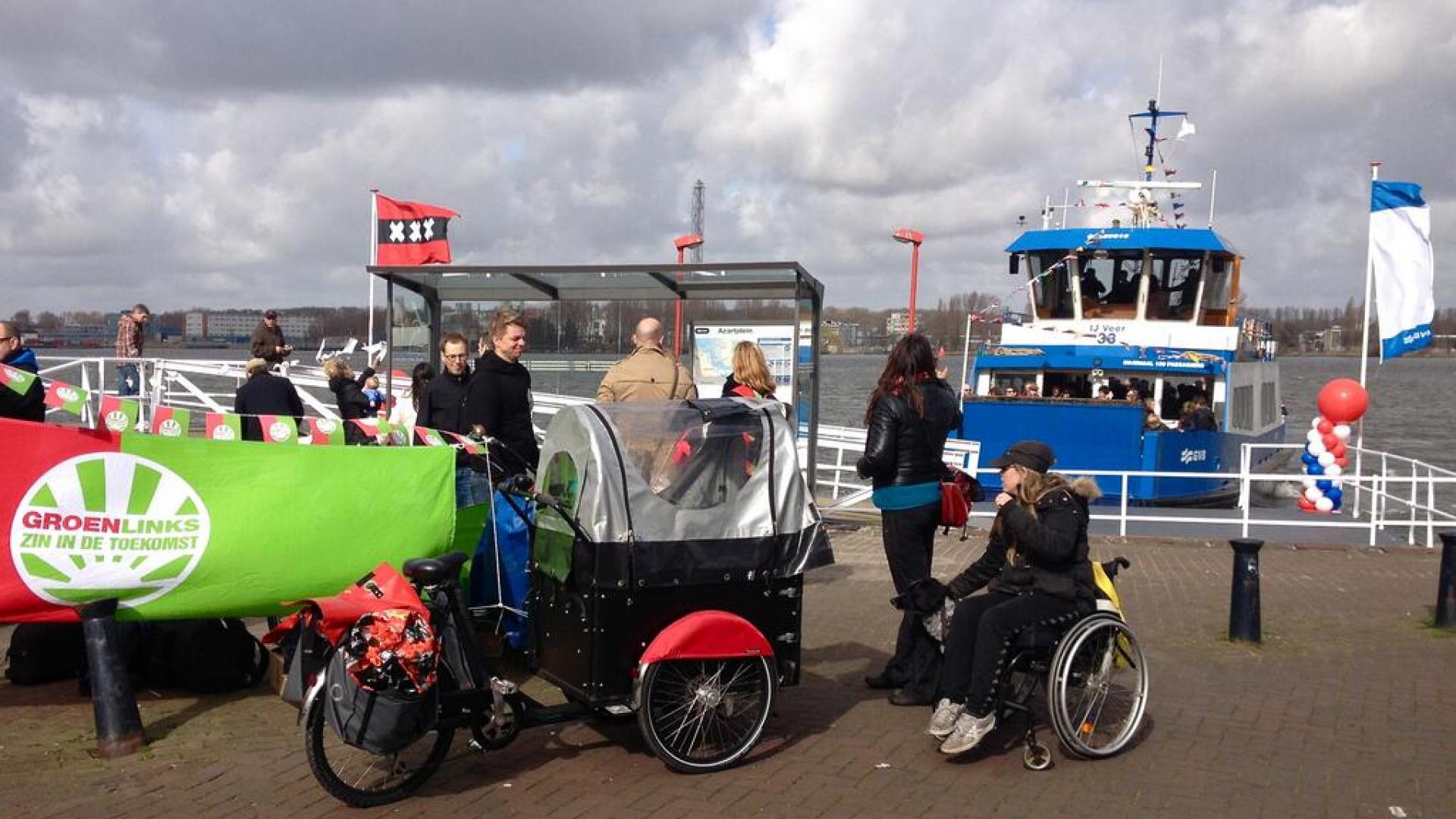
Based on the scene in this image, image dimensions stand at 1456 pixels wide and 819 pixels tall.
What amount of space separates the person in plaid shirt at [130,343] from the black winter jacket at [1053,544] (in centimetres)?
1571

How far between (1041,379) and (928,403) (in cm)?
1439

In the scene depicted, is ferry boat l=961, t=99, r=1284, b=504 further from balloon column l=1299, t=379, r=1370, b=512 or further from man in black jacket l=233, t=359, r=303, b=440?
man in black jacket l=233, t=359, r=303, b=440

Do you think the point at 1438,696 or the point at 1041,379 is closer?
the point at 1438,696

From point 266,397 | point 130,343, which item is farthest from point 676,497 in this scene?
point 130,343

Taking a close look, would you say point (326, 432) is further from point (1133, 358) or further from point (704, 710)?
point (1133, 358)

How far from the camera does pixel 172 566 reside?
592cm

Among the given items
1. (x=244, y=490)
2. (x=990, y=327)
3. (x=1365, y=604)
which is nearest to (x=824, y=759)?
(x=244, y=490)

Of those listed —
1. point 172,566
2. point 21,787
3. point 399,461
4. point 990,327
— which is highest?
point 990,327

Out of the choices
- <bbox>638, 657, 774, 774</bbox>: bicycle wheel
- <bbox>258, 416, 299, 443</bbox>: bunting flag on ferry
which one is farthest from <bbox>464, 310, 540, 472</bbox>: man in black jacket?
<bbox>638, 657, 774, 774</bbox>: bicycle wheel

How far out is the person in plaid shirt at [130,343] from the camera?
1861cm

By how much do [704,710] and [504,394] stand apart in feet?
8.60

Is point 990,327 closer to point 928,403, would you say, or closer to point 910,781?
point 928,403

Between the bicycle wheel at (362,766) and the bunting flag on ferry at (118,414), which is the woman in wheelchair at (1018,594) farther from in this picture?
the bunting flag on ferry at (118,414)

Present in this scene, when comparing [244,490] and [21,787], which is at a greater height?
[244,490]
